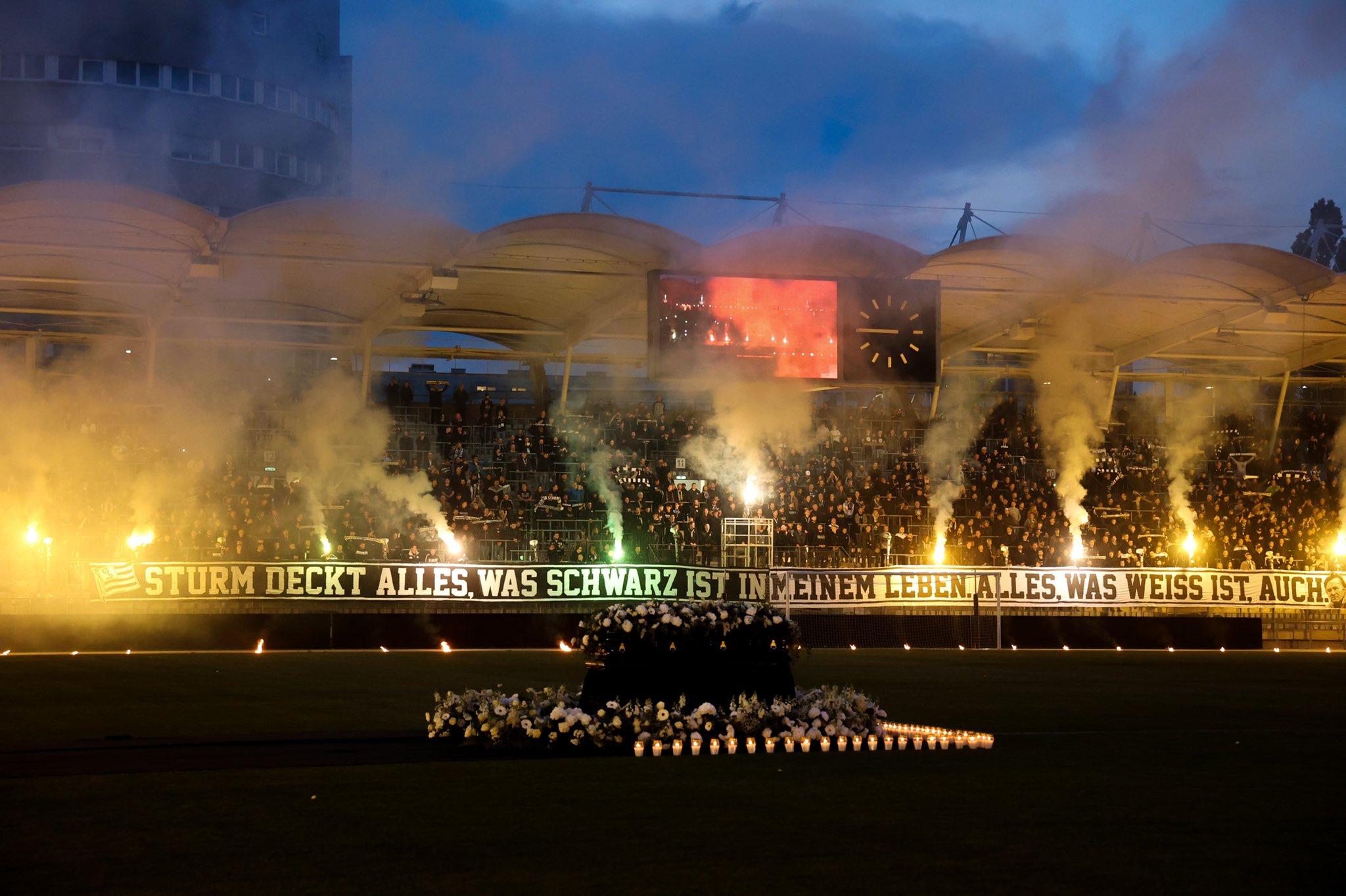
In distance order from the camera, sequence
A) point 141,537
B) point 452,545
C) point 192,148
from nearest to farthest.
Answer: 1. point 141,537
2. point 452,545
3. point 192,148

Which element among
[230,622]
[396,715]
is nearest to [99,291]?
[230,622]

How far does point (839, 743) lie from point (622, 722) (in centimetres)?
160

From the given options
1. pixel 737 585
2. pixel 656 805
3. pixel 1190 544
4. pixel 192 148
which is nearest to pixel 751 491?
pixel 737 585

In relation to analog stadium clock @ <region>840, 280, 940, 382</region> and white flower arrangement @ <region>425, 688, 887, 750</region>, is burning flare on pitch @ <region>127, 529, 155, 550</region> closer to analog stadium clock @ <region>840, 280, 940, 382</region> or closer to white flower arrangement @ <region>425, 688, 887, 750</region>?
analog stadium clock @ <region>840, 280, 940, 382</region>

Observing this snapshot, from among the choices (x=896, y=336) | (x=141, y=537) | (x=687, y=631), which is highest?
(x=896, y=336)

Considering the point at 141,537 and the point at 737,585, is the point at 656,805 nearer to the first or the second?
the point at 737,585

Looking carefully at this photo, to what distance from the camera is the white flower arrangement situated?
397 inches

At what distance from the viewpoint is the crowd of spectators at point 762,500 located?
28547 millimetres

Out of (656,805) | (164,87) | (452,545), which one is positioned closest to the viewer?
(656,805)

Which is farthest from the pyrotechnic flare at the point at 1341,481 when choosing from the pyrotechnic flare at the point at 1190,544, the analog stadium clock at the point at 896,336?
the analog stadium clock at the point at 896,336

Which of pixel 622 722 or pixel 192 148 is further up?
pixel 192 148

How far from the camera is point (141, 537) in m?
27.9

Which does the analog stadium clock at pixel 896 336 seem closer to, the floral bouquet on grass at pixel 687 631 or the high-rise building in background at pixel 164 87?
the high-rise building in background at pixel 164 87

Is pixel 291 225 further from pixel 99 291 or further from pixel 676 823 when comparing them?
pixel 676 823
